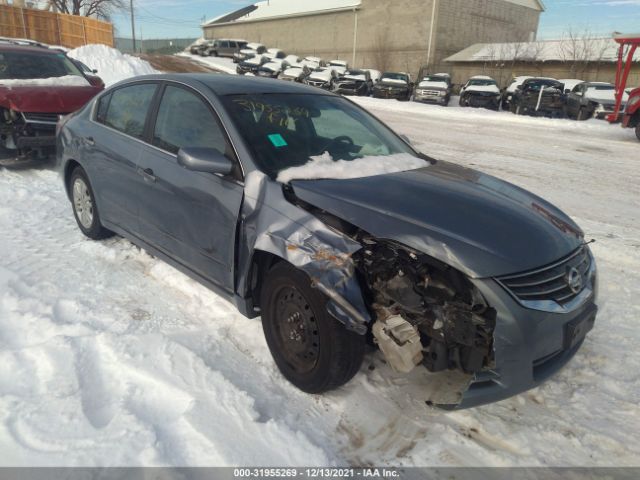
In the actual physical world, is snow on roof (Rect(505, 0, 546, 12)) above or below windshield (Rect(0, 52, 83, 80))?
above

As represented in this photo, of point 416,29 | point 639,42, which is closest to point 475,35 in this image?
point 416,29

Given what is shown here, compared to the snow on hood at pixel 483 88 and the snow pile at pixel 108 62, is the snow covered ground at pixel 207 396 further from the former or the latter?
the snow on hood at pixel 483 88

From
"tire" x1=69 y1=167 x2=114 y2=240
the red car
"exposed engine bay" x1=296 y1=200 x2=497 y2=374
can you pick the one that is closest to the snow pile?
the red car

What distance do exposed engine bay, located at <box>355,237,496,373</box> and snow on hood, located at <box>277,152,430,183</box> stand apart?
70 centimetres

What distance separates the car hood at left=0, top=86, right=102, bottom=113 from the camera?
6.83 meters

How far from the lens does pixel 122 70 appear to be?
832 inches

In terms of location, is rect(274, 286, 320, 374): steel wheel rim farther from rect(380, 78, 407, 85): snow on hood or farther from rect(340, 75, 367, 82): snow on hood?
rect(340, 75, 367, 82): snow on hood

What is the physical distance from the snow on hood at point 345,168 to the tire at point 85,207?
2523 mm

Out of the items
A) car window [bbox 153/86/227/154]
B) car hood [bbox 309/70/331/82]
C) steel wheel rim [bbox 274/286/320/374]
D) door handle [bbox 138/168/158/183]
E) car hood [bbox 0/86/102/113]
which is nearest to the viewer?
steel wheel rim [bbox 274/286/320/374]

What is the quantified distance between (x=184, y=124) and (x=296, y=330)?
1.77 meters

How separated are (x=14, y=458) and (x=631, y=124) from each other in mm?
16632

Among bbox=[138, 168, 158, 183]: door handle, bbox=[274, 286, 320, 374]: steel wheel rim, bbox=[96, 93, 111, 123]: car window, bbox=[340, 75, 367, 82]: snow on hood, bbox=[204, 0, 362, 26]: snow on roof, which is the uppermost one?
bbox=[204, 0, 362, 26]: snow on roof

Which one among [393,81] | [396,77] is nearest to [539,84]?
[393,81]

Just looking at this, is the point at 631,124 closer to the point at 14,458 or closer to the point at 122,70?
the point at 14,458
